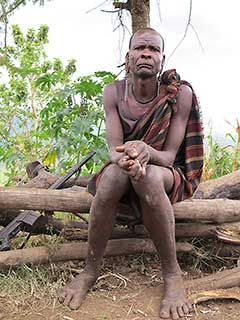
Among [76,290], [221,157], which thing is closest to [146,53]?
[76,290]

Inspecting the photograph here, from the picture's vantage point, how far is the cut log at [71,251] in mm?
3321

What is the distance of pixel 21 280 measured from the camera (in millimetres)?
3227

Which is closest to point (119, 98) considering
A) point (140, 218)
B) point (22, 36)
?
Result: point (140, 218)

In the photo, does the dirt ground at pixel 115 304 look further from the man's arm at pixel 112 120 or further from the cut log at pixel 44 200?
the man's arm at pixel 112 120

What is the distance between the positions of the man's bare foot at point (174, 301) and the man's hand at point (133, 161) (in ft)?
2.34

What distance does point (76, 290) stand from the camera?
303 centimetres

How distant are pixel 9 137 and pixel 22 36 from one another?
1811 mm

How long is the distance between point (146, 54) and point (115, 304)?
4.88 feet

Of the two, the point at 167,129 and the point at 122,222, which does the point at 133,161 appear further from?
the point at 122,222

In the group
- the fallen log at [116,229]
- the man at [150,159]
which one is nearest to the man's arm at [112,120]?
the man at [150,159]

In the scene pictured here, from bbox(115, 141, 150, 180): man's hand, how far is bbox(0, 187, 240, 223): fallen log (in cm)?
56

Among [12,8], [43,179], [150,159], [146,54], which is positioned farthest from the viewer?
[12,8]

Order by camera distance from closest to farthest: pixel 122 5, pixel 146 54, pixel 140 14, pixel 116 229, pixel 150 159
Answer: pixel 150 159 < pixel 146 54 < pixel 116 229 < pixel 140 14 < pixel 122 5

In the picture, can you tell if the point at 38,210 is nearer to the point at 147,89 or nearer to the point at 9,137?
the point at 147,89
